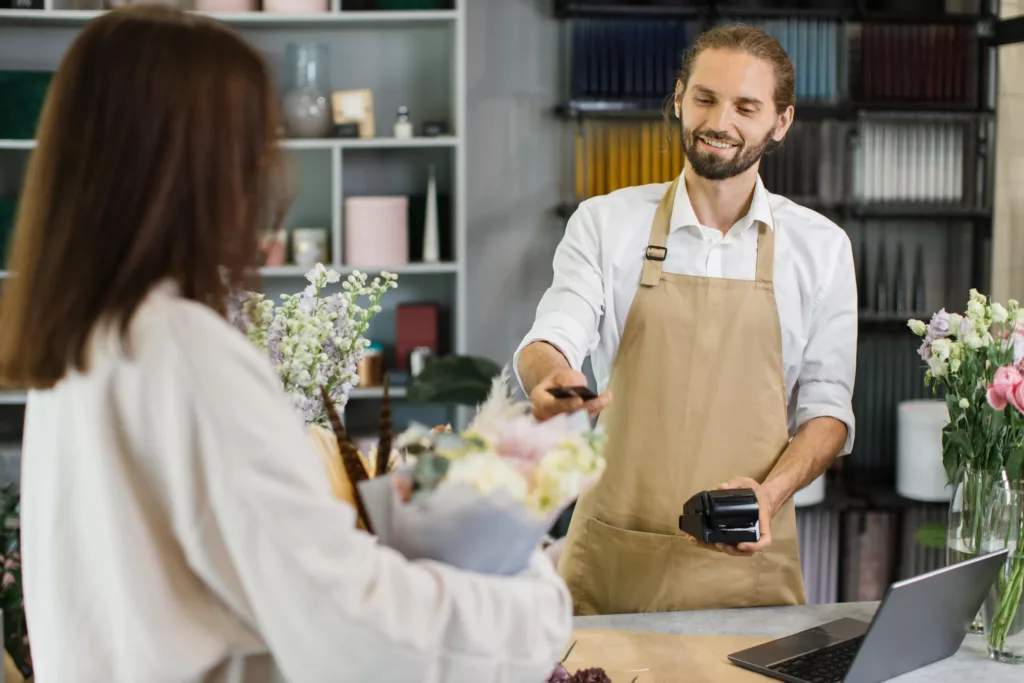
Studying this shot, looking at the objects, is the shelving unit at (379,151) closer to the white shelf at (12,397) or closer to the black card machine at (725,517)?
the white shelf at (12,397)

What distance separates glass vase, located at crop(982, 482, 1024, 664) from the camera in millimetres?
1596

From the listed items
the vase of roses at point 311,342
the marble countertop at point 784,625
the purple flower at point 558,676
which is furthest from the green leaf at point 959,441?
the vase of roses at point 311,342

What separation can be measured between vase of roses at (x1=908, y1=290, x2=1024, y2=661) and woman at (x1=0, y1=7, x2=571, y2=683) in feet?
3.31

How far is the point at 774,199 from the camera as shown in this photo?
2225 mm

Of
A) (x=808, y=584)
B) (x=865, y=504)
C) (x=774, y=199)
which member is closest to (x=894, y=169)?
(x=865, y=504)

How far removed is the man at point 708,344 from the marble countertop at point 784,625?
24cm

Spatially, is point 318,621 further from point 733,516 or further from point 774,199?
point 774,199

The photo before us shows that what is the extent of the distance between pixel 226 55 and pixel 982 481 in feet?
4.25

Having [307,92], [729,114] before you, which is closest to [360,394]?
[307,92]

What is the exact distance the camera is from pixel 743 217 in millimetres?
2168

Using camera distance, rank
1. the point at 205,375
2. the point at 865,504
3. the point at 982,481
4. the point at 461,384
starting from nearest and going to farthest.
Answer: the point at 205,375
the point at 982,481
the point at 461,384
the point at 865,504

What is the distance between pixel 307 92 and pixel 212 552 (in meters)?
3.25

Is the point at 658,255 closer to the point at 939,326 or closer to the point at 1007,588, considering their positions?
the point at 939,326

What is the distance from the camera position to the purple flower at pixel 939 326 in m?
1.71
